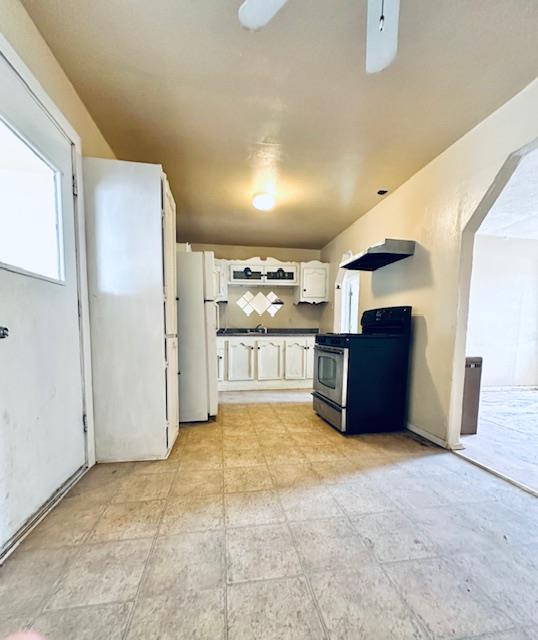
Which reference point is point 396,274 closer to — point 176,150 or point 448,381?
point 448,381

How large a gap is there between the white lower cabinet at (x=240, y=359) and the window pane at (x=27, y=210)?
296 centimetres

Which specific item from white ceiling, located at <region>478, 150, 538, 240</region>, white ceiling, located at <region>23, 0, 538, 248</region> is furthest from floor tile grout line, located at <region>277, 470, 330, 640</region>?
white ceiling, located at <region>478, 150, 538, 240</region>

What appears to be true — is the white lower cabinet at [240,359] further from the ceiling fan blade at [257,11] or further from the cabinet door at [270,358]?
the ceiling fan blade at [257,11]

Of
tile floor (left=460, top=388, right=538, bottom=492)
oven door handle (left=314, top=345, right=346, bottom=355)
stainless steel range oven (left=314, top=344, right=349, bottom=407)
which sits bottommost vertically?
tile floor (left=460, top=388, right=538, bottom=492)

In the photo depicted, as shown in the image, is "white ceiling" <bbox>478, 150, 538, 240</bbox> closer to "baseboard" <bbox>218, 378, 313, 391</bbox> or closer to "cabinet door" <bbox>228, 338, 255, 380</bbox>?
"baseboard" <bbox>218, 378, 313, 391</bbox>

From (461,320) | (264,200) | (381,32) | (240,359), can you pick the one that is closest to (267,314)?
(240,359)

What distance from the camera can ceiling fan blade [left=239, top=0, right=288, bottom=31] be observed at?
0.94 meters

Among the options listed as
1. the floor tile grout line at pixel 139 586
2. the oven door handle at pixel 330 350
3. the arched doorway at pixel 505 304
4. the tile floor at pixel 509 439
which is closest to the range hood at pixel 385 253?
the oven door handle at pixel 330 350

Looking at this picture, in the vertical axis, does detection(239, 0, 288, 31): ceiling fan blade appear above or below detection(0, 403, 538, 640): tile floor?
above

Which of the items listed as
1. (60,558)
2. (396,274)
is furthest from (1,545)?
(396,274)

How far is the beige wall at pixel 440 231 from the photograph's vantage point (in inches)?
74.3

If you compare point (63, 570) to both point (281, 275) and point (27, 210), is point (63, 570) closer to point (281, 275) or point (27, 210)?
point (27, 210)

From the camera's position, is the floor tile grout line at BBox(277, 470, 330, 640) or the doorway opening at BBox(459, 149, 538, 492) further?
the doorway opening at BBox(459, 149, 538, 492)

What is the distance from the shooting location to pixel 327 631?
0.90m
